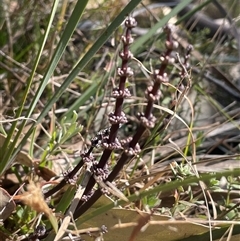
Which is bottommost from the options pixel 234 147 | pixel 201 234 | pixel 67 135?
pixel 234 147

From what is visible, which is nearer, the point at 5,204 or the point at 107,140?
the point at 107,140

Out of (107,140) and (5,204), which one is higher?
(107,140)

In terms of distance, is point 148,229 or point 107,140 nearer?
point 107,140

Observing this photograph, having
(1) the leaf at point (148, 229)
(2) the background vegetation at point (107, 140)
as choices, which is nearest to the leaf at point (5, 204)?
(2) the background vegetation at point (107, 140)

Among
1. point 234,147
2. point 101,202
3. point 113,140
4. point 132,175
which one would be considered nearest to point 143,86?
point 234,147

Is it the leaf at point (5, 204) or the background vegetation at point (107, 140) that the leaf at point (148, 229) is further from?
the leaf at point (5, 204)

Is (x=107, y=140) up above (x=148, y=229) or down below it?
above

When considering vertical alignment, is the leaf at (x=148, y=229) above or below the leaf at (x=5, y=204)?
below

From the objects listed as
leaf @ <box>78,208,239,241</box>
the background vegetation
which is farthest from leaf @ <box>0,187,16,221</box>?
leaf @ <box>78,208,239,241</box>

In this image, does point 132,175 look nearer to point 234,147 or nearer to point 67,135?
point 67,135

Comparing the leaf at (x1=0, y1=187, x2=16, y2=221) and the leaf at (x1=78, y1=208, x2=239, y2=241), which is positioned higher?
the leaf at (x1=0, y1=187, x2=16, y2=221)

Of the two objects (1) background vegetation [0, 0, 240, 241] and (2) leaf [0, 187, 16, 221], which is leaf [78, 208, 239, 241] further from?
(2) leaf [0, 187, 16, 221]
